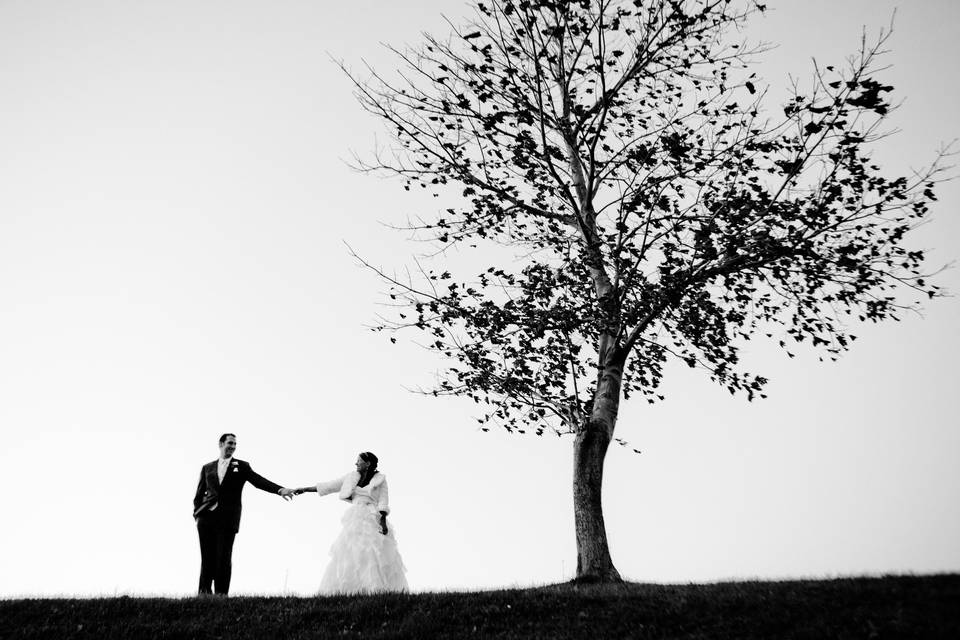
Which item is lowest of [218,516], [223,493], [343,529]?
[343,529]

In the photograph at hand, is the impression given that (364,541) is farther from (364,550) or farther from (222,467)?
(222,467)

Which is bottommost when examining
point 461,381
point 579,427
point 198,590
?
point 198,590

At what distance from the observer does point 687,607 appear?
9336mm

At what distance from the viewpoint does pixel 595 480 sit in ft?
45.0

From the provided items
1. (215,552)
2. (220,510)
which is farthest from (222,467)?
(215,552)

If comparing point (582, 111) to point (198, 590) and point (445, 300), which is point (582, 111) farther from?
point (198, 590)

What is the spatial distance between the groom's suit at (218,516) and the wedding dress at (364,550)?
1.78m

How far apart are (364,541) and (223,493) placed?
2.71 m

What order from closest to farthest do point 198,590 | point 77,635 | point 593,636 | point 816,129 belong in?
1. point 593,636
2. point 77,635
3. point 198,590
4. point 816,129

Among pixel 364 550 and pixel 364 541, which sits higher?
pixel 364 541

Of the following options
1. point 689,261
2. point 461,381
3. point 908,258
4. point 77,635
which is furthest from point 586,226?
point 77,635

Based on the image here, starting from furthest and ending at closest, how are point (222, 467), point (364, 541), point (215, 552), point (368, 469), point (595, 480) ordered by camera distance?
point (595, 480), point (368, 469), point (222, 467), point (364, 541), point (215, 552)

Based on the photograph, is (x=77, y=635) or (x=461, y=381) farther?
(x=461, y=381)

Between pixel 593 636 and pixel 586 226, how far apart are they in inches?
353
